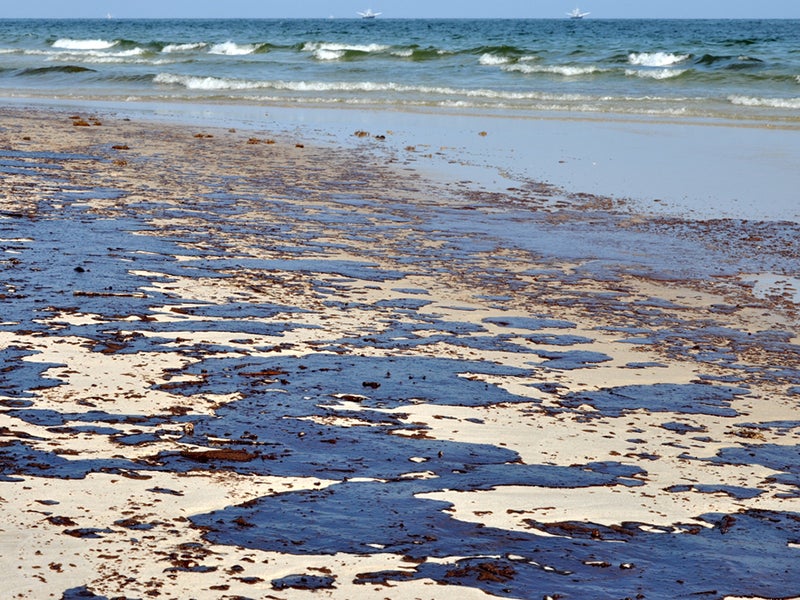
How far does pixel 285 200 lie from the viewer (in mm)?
9680

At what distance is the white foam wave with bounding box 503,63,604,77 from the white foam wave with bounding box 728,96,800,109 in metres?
7.31

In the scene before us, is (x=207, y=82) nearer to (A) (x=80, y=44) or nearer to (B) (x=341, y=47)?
(B) (x=341, y=47)

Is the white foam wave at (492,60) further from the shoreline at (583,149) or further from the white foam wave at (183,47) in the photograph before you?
the white foam wave at (183,47)

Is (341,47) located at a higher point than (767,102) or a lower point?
higher

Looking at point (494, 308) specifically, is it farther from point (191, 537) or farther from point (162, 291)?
point (191, 537)

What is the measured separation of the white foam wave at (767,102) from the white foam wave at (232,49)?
81.2 feet

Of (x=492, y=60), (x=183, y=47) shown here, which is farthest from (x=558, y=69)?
(x=183, y=47)

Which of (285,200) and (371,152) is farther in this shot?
(371,152)

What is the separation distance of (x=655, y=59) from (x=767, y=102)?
10109mm

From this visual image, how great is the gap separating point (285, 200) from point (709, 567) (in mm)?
7059

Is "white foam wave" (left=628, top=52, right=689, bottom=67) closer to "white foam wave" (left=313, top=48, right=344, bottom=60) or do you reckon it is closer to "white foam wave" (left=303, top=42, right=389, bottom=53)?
"white foam wave" (left=303, top=42, right=389, bottom=53)

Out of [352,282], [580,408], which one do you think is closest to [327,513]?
[580,408]

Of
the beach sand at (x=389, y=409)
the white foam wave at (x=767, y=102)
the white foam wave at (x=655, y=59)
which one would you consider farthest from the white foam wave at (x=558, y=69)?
the beach sand at (x=389, y=409)

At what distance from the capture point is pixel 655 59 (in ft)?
105
